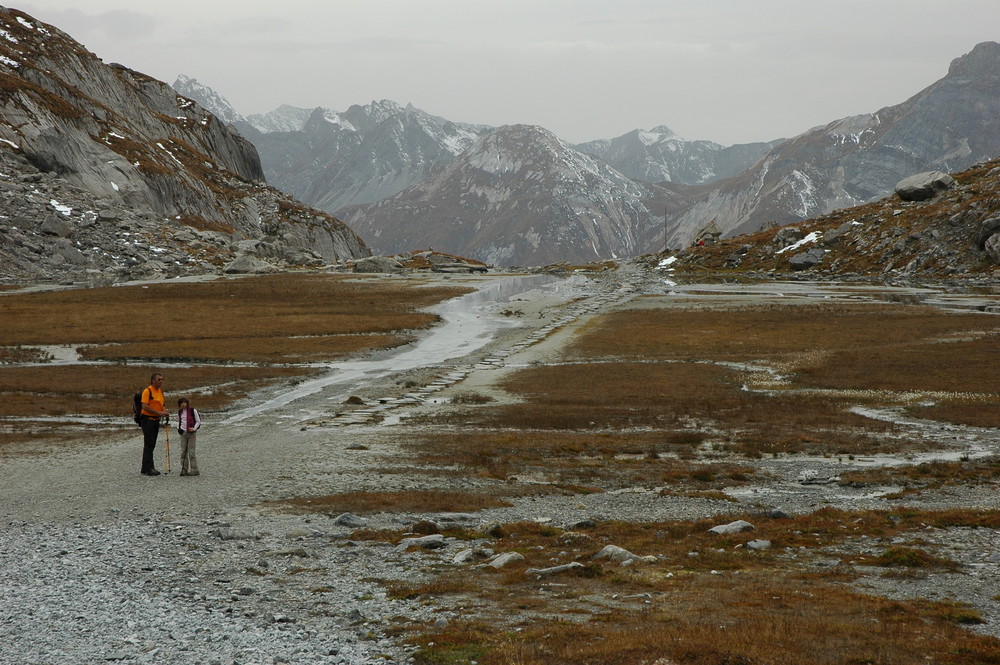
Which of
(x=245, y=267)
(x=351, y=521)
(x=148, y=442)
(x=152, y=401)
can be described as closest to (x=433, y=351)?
(x=152, y=401)

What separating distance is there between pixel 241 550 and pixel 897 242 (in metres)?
153

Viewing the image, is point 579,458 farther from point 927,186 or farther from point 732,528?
point 927,186

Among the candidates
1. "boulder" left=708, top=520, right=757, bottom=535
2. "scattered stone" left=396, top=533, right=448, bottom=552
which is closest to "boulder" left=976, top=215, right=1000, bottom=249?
"boulder" left=708, top=520, right=757, bottom=535

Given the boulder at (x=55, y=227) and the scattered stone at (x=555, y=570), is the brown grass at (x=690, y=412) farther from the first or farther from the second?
the boulder at (x=55, y=227)

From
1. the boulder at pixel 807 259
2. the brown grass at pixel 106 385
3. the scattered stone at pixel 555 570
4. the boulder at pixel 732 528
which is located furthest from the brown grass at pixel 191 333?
the boulder at pixel 807 259

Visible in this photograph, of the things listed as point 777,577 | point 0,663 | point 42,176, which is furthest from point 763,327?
point 42,176

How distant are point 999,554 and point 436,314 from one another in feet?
274

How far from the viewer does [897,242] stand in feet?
484

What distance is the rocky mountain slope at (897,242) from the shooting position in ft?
435

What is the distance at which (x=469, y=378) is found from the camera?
5403 cm

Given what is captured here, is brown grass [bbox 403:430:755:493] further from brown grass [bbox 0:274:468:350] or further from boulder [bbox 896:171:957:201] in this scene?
boulder [bbox 896:171:957:201]

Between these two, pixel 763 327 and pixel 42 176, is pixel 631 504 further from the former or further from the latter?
pixel 42 176

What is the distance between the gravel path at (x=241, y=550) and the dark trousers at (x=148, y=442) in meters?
0.54

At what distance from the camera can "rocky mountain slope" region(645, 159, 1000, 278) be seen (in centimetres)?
13250
